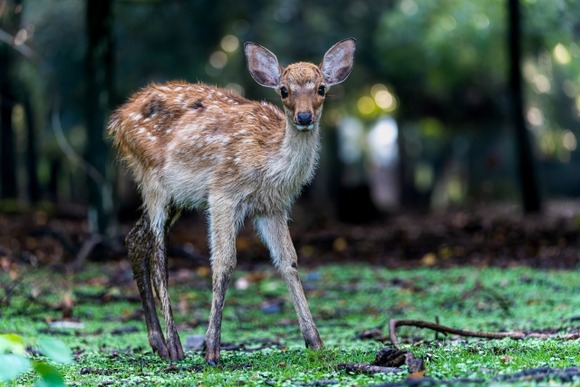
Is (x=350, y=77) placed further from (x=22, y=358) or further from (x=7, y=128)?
(x=22, y=358)

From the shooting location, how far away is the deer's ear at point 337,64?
746 cm

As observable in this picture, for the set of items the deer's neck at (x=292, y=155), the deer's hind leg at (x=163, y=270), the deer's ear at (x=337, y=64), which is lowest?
the deer's hind leg at (x=163, y=270)

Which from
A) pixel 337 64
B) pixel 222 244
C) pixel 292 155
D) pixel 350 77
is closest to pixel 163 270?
pixel 222 244

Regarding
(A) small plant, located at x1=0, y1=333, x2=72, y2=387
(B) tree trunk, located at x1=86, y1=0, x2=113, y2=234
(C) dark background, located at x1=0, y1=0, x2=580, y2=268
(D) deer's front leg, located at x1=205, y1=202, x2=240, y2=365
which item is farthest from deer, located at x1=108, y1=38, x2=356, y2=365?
(B) tree trunk, located at x1=86, y1=0, x2=113, y2=234

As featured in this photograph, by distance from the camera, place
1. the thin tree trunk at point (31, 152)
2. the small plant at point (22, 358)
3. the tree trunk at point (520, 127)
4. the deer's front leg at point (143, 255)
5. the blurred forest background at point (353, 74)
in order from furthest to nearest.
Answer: the thin tree trunk at point (31, 152)
the tree trunk at point (520, 127)
the blurred forest background at point (353, 74)
the deer's front leg at point (143, 255)
the small plant at point (22, 358)

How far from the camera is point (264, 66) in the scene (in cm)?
740

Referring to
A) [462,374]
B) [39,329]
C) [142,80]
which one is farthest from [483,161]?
[462,374]

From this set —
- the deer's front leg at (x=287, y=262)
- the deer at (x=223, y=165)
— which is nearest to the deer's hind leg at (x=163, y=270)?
the deer at (x=223, y=165)

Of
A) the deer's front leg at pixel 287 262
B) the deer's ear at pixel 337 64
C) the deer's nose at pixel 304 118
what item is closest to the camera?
the deer's nose at pixel 304 118

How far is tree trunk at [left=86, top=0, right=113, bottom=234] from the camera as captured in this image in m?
13.7

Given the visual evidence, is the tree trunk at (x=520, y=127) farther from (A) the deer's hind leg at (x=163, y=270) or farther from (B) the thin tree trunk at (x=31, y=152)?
(B) the thin tree trunk at (x=31, y=152)

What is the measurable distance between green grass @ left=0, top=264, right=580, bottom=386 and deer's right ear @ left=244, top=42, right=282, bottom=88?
6.80 ft

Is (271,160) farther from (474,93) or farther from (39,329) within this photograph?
(474,93)

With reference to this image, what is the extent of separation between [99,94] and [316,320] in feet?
19.1
